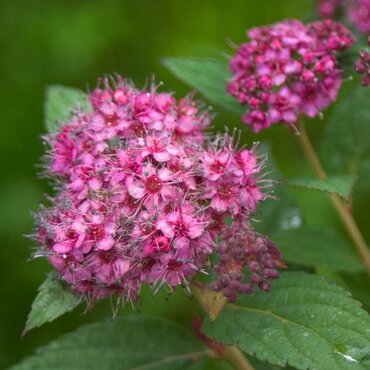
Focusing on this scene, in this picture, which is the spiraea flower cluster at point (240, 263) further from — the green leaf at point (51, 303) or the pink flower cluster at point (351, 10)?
the pink flower cluster at point (351, 10)

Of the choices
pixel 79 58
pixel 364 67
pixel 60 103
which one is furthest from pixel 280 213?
pixel 79 58

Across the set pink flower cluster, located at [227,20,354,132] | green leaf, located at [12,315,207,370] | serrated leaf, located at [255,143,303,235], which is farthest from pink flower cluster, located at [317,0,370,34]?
green leaf, located at [12,315,207,370]

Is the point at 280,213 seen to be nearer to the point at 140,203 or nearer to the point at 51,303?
the point at 140,203

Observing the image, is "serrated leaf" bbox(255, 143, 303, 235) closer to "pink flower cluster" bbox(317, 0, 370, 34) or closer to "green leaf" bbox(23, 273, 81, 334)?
"pink flower cluster" bbox(317, 0, 370, 34)

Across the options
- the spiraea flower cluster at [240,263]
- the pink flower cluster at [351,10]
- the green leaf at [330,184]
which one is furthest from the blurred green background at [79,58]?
the spiraea flower cluster at [240,263]

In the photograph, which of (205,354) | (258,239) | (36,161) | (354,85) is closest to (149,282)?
(258,239)

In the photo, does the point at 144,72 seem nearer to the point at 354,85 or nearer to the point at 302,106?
the point at 354,85
